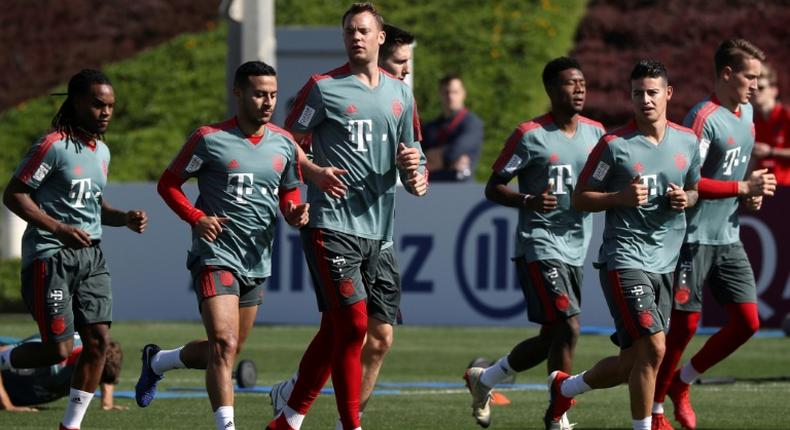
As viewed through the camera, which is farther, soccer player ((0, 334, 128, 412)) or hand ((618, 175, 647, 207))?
soccer player ((0, 334, 128, 412))

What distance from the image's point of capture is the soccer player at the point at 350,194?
29.6 feet

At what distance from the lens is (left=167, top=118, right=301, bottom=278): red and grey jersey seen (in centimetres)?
909

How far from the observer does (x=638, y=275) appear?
9297 mm

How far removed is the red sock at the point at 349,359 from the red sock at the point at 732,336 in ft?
9.62

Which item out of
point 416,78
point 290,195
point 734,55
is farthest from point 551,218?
point 416,78

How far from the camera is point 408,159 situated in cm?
904

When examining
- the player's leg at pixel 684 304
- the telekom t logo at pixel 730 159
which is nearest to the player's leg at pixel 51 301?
the player's leg at pixel 684 304

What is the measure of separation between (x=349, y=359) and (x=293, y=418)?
0.55 m

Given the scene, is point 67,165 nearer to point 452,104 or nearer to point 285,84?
point 452,104

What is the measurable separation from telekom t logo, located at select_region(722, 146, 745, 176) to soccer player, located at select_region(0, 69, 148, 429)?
3.78m

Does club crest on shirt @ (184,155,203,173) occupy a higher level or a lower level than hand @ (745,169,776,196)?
higher

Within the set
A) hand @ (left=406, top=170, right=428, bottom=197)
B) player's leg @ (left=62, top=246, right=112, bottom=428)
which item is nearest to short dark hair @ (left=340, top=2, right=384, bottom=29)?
hand @ (left=406, top=170, right=428, bottom=197)

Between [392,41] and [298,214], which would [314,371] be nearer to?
[298,214]

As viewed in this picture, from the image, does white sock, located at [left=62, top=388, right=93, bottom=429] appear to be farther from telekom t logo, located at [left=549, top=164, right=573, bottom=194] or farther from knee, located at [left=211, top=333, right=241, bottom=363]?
telekom t logo, located at [left=549, top=164, right=573, bottom=194]
